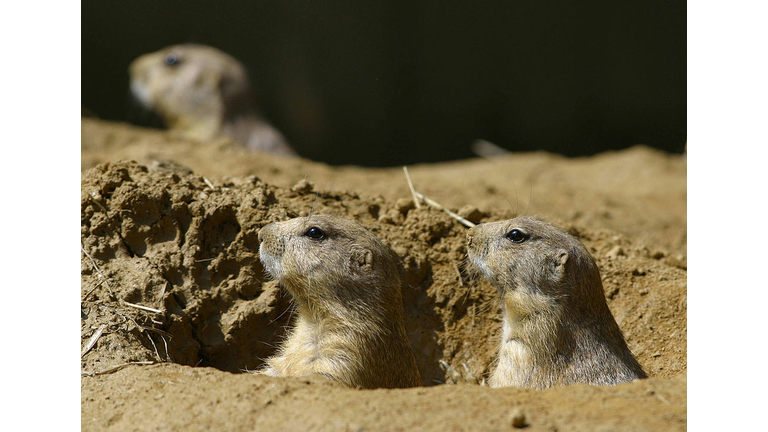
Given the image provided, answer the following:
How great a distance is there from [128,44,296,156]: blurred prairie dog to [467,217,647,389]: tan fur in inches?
336

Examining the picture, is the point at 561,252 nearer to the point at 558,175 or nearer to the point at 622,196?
the point at 622,196

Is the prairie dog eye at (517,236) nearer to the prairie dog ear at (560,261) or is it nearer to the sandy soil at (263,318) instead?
the prairie dog ear at (560,261)

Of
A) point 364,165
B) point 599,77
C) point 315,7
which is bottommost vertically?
point 364,165

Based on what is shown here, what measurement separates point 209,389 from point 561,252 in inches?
106

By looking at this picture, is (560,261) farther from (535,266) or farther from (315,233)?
(315,233)

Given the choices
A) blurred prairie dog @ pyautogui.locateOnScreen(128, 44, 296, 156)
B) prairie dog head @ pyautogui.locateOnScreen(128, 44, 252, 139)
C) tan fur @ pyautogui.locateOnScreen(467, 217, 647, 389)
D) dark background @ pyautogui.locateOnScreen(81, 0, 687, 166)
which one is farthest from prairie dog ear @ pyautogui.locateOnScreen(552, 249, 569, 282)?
dark background @ pyautogui.locateOnScreen(81, 0, 687, 166)

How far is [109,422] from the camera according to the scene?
352 cm

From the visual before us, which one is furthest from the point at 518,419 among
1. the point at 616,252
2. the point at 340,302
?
the point at 616,252

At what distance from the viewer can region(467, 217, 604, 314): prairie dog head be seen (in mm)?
5039

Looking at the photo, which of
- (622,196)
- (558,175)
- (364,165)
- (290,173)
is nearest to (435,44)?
(364,165)

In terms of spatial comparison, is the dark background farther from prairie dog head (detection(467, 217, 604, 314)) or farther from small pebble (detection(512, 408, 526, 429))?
small pebble (detection(512, 408, 526, 429))

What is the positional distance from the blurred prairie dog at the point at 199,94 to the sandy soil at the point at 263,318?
5.87 meters

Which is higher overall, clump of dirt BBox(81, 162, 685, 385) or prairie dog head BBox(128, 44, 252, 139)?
prairie dog head BBox(128, 44, 252, 139)

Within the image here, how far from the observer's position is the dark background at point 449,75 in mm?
15766
